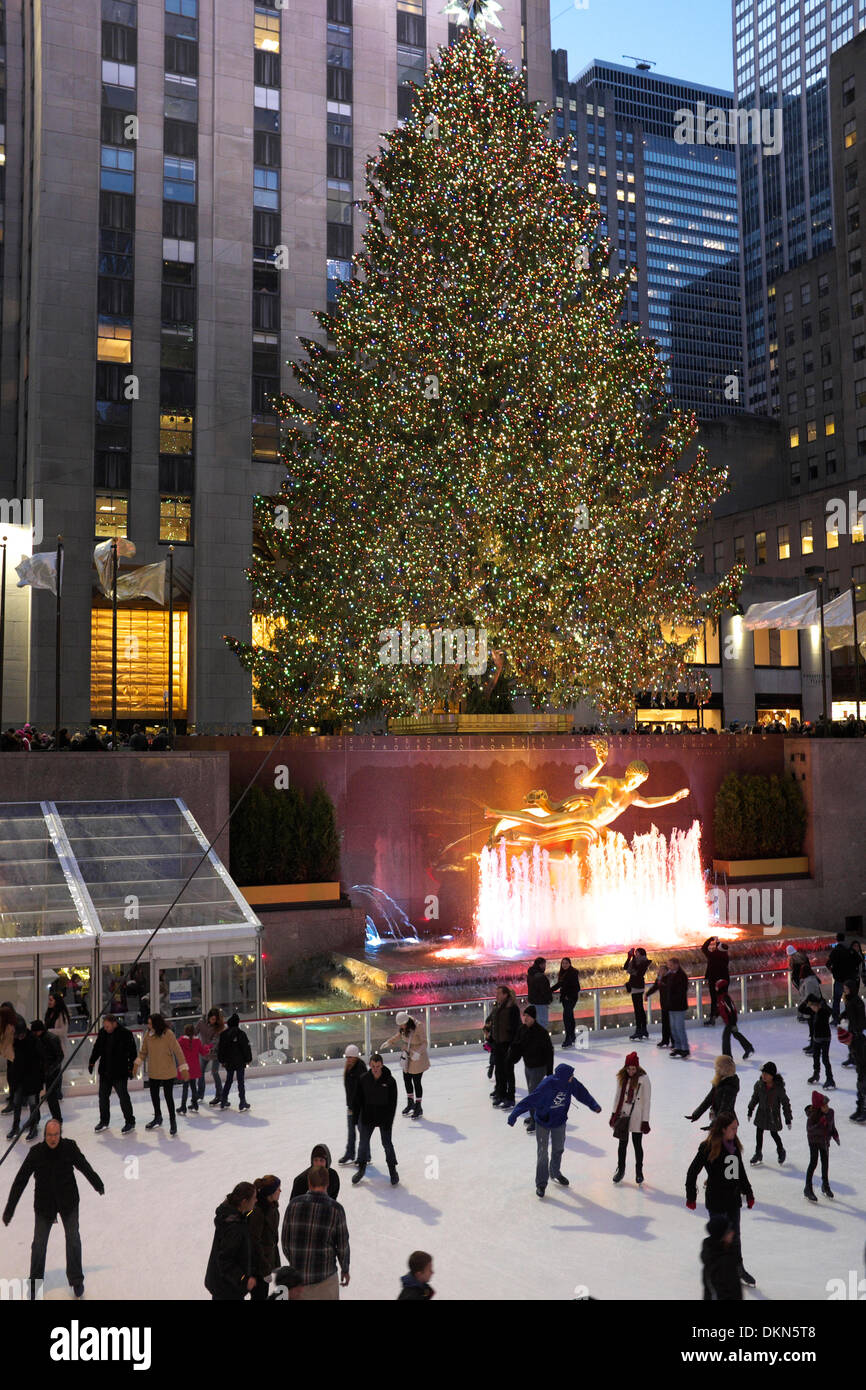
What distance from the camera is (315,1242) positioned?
7.44 meters

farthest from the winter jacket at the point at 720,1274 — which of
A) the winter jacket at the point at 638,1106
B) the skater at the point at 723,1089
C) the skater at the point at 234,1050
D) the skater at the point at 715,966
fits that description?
the skater at the point at 715,966

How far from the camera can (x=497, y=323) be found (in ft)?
99.2

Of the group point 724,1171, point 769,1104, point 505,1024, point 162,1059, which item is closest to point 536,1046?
point 505,1024

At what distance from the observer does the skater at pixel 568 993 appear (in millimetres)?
17312

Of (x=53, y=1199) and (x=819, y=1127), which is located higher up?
(x=53, y=1199)

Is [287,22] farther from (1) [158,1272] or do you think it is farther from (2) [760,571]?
(1) [158,1272]

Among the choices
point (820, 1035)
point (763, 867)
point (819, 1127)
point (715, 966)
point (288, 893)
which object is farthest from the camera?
point (763, 867)

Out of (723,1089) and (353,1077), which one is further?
(353,1077)

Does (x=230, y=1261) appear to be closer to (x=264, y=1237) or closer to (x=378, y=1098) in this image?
(x=264, y=1237)

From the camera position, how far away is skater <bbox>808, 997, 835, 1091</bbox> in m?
14.5

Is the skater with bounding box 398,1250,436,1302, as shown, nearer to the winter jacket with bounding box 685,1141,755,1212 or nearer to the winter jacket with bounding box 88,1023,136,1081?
the winter jacket with bounding box 685,1141,755,1212

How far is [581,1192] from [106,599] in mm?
34886

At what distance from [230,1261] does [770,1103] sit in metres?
6.52

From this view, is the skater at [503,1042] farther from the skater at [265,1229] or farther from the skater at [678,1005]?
the skater at [265,1229]
